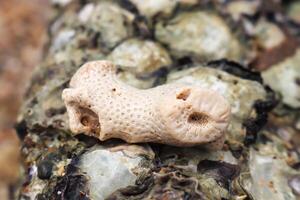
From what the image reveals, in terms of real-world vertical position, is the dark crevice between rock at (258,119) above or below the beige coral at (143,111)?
below

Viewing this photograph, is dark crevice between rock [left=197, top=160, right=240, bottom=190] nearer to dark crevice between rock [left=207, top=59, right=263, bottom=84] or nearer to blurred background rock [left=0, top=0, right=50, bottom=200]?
dark crevice between rock [left=207, top=59, right=263, bottom=84]

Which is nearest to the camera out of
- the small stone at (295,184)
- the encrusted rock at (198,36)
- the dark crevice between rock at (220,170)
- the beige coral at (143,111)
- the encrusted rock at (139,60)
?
the beige coral at (143,111)

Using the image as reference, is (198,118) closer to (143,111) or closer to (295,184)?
(143,111)

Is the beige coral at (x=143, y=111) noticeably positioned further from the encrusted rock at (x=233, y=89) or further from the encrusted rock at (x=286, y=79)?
the encrusted rock at (x=286, y=79)

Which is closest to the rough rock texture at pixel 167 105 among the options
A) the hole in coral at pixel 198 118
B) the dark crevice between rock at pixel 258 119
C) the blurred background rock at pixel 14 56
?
the dark crevice between rock at pixel 258 119

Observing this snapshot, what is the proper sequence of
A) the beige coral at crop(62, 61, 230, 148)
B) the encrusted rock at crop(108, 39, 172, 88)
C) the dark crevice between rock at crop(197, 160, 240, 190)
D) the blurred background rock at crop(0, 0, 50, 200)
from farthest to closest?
the blurred background rock at crop(0, 0, 50, 200) < the encrusted rock at crop(108, 39, 172, 88) < the dark crevice between rock at crop(197, 160, 240, 190) < the beige coral at crop(62, 61, 230, 148)

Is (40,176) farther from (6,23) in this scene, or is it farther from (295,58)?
(6,23)

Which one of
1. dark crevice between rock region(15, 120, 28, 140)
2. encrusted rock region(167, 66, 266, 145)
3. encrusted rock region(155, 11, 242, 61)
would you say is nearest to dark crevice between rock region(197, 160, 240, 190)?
encrusted rock region(167, 66, 266, 145)

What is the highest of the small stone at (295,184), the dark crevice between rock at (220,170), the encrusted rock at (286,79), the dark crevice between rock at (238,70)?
the dark crevice between rock at (238,70)

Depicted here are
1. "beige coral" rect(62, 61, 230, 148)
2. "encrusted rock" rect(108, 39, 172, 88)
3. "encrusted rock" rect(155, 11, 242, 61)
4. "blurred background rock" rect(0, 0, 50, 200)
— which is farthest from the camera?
"blurred background rock" rect(0, 0, 50, 200)
